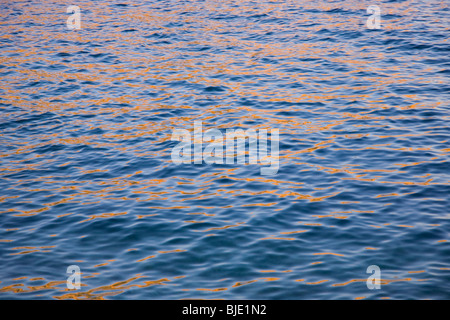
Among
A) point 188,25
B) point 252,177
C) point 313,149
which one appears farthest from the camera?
point 188,25

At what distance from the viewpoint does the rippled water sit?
33.2 feet

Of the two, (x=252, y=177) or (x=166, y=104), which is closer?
(x=252, y=177)

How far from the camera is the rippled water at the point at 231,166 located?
10109 millimetres

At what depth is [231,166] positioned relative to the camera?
14289 millimetres

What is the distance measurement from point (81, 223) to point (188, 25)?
1836 cm

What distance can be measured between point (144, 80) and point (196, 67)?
236 cm

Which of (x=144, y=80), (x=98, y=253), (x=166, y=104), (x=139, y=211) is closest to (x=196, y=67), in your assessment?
(x=144, y=80)

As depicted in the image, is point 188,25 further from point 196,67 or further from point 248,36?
point 196,67

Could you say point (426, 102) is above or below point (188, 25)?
below

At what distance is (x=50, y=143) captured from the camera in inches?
642

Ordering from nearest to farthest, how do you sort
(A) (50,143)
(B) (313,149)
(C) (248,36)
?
(B) (313,149) < (A) (50,143) < (C) (248,36)

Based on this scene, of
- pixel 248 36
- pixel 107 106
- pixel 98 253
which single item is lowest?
pixel 98 253

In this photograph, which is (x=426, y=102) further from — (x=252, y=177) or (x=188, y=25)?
(x=188, y=25)

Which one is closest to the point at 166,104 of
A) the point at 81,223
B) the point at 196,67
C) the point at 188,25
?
the point at 196,67
